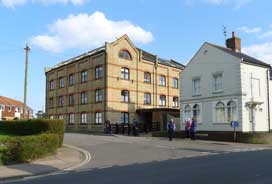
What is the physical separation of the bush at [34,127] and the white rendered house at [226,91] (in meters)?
15.5

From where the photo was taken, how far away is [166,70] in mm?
52062

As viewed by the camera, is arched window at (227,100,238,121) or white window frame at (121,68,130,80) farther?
white window frame at (121,68,130,80)

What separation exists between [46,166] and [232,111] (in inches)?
793


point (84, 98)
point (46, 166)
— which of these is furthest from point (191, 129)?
point (84, 98)

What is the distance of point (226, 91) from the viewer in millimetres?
32094

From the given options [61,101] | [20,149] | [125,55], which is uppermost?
[125,55]

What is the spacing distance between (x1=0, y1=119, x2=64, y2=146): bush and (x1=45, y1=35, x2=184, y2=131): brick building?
1537 centimetres

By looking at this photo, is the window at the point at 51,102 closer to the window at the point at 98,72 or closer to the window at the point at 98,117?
the window at the point at 98,117

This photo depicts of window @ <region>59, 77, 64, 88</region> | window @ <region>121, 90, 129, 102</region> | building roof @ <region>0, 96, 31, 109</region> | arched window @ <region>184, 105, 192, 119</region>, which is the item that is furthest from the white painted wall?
building roof @ <region>0, 96, 31, 109</region>

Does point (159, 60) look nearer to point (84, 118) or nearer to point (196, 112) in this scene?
point (84, 118)

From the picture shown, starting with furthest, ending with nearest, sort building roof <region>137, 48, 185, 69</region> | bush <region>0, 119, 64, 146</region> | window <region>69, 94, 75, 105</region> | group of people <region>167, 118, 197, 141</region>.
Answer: building roof <region>137, 48, 185, 69</region> < window <region>69, 94, 75, 105</region> < group of people <region>167, 118, 197, 141</region> < bush <region>0, 119, 64, 146</region>

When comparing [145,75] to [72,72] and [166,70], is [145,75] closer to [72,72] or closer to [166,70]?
[166,70]

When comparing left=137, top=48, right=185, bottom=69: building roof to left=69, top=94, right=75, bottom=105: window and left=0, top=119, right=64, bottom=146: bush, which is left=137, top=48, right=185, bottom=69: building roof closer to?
left=69, top=94, right=75, bottom=105: window

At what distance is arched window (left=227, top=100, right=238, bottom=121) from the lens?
31.1 meters
